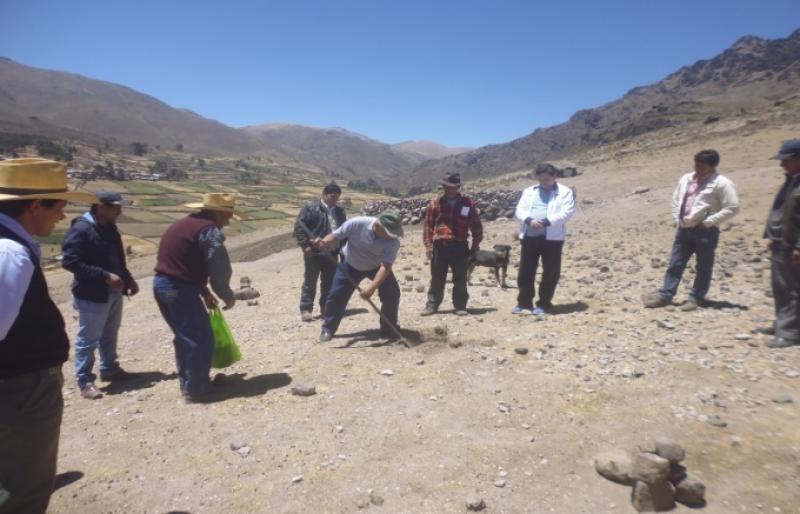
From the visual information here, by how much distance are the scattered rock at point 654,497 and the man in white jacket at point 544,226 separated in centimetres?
375

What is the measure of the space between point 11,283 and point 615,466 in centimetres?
347

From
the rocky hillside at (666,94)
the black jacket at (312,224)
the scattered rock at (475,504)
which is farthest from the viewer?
the rocky hillside at (666,94)

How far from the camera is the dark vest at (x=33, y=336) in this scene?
2.26 m

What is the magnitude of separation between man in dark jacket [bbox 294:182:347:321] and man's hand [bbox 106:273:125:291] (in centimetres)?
268

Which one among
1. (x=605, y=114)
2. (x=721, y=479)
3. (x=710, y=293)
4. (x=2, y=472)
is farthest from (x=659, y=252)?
(x=605, y=114)

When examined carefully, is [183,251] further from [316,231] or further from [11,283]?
[316,231]

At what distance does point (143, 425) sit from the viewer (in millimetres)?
4332

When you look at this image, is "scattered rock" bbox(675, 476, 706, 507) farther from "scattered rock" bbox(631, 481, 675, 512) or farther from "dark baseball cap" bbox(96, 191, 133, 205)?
"dark baseball cap" bbox(96, 191, 133, 205)

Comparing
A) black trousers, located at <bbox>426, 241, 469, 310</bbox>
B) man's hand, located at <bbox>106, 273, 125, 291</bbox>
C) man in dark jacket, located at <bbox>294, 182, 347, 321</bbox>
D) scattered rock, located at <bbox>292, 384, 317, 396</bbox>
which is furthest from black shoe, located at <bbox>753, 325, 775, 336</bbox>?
man's hand, located at <bbox>106, 273, 125, 291</bbox>

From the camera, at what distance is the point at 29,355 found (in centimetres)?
233

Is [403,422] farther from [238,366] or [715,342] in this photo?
[715,342]

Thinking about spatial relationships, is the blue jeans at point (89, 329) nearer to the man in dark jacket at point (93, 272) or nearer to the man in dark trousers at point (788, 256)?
the man in dark jacket at point (93, 272)

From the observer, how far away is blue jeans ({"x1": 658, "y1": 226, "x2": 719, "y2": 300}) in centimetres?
596

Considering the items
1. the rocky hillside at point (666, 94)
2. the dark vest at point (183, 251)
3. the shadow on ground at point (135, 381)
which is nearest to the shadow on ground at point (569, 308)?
the dark vest at point (183, 251)
